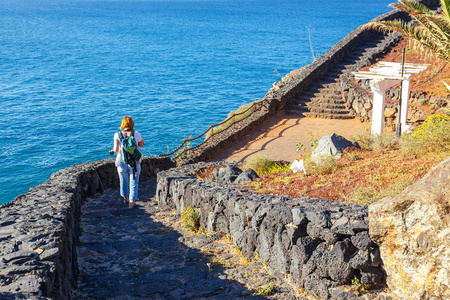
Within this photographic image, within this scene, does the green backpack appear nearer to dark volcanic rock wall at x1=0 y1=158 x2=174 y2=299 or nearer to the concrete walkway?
dark volcanic rock wall at x1=0 y1=158 x2=174 y2=299

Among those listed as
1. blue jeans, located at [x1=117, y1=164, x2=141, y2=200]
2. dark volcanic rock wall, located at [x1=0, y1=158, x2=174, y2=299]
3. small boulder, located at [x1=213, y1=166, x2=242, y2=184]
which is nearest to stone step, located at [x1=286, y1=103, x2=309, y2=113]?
small boulder, located at [x1=213, y1=166, x2=242, y2=184]

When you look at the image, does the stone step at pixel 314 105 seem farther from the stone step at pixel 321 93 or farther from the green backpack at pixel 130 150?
the green backpack at pixel 130 150

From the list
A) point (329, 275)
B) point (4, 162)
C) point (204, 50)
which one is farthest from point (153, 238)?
point (204, 50)

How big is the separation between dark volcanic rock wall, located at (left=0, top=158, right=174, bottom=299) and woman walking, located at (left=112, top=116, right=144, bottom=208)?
119cm

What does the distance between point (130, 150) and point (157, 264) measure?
297 cm

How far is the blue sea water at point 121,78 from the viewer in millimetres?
32250

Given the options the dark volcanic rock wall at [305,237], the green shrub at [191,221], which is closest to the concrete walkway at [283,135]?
the green shrub at [191,221]

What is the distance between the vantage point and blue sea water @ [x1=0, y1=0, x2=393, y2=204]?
3225 cm

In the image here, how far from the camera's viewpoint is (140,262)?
25.0 feet

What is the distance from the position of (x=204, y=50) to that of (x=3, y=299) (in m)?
72.9

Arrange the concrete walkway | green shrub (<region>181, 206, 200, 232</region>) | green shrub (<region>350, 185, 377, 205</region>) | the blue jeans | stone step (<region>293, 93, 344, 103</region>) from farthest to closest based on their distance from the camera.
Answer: stone step (<region>293, 93, 344, 103</region>) → the concrete walkway → the blue jeans → green shrub (<region>181, 206, 200, 232</region>) → green shrub (<region>350, 185, 377, 205</region>)

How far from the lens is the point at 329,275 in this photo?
245 inches

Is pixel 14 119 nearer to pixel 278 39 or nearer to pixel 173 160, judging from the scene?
pixel 173 160

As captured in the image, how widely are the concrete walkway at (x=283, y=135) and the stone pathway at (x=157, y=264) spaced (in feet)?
23.2
